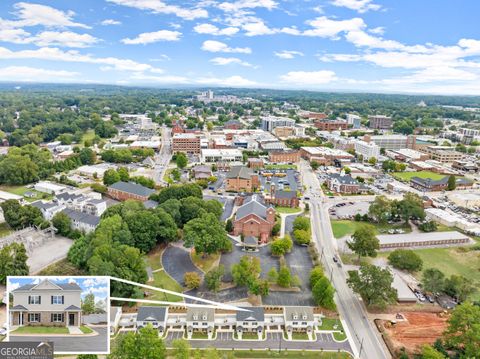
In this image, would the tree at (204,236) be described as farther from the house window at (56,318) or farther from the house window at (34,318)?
the house window at (34,318)

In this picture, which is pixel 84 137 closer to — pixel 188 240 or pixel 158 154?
pixel 158 154

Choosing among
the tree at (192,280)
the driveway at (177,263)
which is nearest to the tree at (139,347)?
the tree at (192,280)

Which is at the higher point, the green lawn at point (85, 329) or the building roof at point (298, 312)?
the green lawn at point (85, 329)

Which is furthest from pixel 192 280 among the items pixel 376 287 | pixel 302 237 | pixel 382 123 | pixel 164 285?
pixel 382 123

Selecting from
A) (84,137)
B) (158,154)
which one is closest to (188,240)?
(158,154)

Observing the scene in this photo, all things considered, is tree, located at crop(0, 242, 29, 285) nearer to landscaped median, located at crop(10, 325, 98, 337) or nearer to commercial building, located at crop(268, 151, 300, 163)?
landscaped median, located at crop(10, 325, 98, 337)

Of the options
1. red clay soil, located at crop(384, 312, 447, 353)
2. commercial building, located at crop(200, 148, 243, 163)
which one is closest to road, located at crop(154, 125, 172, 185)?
commercial building, located at crop(200, 148, 243, 163)
